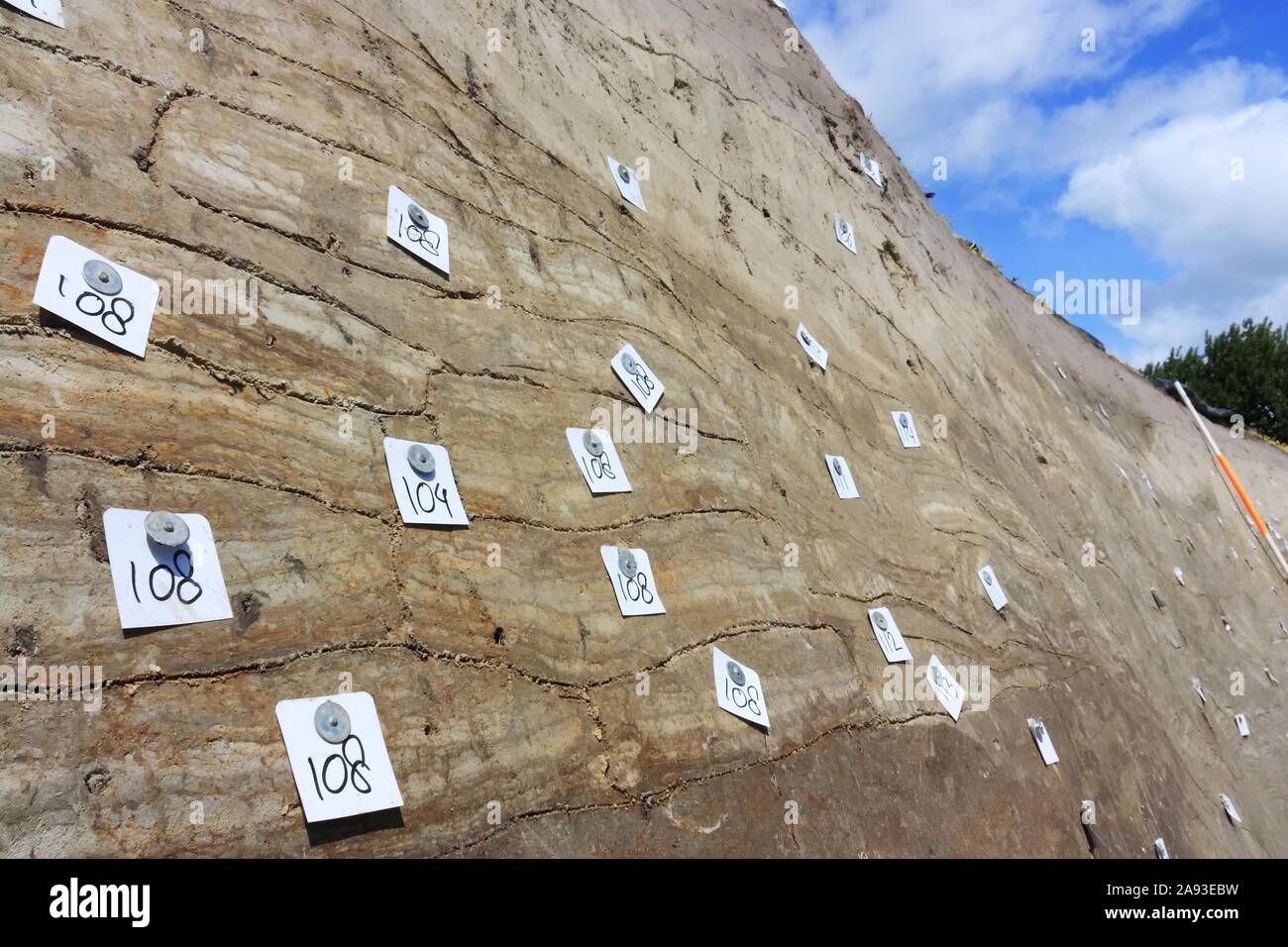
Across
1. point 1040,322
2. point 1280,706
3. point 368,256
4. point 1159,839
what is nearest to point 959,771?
point 1159,839

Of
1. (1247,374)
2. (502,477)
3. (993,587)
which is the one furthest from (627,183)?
(1247,374)

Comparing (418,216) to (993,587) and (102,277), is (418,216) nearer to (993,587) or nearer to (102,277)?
(102,277)

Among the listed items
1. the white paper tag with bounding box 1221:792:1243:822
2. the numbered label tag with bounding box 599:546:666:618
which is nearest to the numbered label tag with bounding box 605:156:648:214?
the numbered label tag with bounding box 599:546:666:618

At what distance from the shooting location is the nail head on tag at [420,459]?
2463 mm

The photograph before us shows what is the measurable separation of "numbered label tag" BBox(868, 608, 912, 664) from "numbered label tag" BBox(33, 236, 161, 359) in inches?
113

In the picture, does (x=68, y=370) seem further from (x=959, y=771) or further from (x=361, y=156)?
(x=959, y=771)

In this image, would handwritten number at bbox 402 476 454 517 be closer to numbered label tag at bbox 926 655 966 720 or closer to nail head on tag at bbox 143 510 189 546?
nail head on tag at bbox 143 510 189 546

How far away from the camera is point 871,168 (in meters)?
6.99

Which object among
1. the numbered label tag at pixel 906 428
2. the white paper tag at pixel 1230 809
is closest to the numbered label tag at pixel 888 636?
the numbered label tag at pixel 906 428

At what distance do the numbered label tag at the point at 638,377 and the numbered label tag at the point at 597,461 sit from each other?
0.27m

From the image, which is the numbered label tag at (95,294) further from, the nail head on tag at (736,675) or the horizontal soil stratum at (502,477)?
the nail head on tag at (736,675)

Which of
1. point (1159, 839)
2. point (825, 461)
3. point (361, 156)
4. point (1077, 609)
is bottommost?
point (1159, 839)

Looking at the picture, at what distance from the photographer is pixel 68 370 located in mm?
1935
